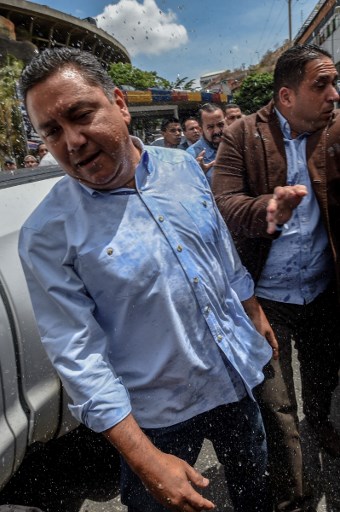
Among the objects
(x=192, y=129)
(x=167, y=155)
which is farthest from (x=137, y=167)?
(x=192, y=129)

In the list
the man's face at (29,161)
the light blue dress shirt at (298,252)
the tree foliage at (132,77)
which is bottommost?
the light blue dress shirt at (298,252)

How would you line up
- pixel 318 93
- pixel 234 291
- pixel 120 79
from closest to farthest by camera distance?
pixel 234 291
pixel 318 93
pixel 120 79

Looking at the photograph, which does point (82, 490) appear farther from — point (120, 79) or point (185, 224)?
point (120, 79)

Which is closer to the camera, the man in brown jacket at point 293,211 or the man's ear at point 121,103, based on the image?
the man's ear at point 121,103

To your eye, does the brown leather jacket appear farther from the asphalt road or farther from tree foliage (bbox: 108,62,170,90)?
tree foliage (bbox: 108,62,170,90)

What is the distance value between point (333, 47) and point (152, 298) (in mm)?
43083

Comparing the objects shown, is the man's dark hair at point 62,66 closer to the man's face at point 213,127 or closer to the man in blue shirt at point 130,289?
the man in blue shirt at point 130,289

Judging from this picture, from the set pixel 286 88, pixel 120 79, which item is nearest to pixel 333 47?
pixel 120 79

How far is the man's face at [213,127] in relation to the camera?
5.02m

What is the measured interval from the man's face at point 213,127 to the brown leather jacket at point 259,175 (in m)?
2.75

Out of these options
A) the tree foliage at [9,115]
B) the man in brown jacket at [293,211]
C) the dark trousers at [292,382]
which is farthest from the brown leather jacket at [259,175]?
the tree foliage at [9,115]

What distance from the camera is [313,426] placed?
8.62ft

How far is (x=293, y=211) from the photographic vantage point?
2.05 metres

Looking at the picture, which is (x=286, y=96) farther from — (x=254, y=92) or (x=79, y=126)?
(x=254, y=92)
